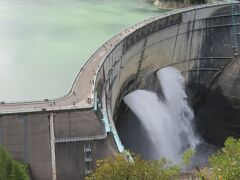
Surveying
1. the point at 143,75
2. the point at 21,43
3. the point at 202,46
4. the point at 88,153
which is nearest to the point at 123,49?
the point at 143,75

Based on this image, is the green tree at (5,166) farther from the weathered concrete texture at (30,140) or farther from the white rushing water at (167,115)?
the white rushing water at (167,115)

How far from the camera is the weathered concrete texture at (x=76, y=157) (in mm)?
13414

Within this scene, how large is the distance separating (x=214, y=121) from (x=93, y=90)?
8092 millimetres

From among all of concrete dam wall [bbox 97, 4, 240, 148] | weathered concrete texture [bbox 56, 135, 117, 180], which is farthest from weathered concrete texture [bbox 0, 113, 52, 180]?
concrete dam wall [bbox 97, 4, 240, 148]

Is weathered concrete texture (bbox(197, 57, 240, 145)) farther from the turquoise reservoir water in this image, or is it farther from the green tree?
the green tree

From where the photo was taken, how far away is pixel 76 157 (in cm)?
1348

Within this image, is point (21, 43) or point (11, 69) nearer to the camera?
point (11, 69)

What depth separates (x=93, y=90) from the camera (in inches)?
599

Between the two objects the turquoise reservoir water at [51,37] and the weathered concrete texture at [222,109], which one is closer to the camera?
the weathered concrete texture at [222,109]

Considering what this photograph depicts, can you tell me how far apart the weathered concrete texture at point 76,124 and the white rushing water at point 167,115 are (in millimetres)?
6109

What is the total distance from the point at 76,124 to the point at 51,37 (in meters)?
17.6

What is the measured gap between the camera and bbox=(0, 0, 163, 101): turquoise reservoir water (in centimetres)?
2311

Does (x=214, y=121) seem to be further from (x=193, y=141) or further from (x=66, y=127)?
(x=66, y=127)

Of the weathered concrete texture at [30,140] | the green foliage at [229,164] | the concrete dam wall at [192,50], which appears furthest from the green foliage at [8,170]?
the concrete dam wall at [192,50]
